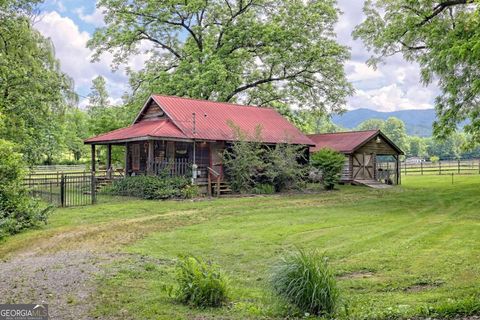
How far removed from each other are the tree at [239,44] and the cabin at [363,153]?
13.7 feet

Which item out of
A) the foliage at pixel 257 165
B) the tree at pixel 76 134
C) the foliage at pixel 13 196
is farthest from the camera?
the tree at pixel 76 134

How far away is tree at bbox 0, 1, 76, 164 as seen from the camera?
2020 centimetres

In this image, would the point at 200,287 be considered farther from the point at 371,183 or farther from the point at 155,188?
the point at 371,183

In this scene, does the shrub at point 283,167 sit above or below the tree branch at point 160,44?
below

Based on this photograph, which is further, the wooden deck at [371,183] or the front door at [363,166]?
the front door at [363,166]

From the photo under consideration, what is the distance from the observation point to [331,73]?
33.5 meters

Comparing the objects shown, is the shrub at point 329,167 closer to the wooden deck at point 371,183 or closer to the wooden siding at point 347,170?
the wooden deck at point 371,183

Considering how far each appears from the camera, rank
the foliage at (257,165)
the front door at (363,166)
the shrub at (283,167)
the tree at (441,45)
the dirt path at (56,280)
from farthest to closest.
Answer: the front door at (363,166) < the shrub at (283,167) < the foliage at (257,165) < the tree at (441,45) < the dirt path at (56,280)

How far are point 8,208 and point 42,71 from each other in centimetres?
1274

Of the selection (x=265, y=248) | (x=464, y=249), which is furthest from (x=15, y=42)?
(x=464, y=249)

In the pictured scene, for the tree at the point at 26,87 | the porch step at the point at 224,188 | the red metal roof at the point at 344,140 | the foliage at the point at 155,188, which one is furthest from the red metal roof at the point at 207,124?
the red metal roof at the point at 344,140

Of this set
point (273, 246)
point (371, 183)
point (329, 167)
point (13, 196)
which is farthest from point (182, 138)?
point (371, 183)

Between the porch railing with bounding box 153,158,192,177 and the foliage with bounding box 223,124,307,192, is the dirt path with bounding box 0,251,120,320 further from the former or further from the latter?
the foliage with bounding box 223,124,307,192

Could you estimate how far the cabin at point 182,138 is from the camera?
21094 mm
